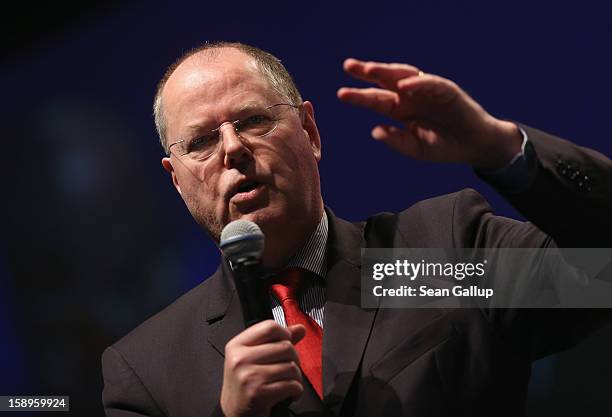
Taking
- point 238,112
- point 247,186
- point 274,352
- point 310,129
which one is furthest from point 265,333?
point 310,129

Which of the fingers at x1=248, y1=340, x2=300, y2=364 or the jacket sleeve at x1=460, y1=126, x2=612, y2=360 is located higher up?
the jacket sleeve at x1=460, y1=126, x2=612, y2=360

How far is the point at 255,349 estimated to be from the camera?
1.34 meters

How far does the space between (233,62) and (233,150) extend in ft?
1.10

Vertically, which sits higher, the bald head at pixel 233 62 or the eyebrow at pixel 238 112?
the bald head at pixel 233 62

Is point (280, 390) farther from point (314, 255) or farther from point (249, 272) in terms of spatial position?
point (314, 255)

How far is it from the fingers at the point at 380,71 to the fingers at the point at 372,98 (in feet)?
0.06

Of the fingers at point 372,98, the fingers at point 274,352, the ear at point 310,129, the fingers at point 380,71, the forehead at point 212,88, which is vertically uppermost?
the forehead at point 212,88

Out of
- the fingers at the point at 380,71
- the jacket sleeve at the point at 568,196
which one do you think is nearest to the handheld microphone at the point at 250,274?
the fingers at the point at 380,71

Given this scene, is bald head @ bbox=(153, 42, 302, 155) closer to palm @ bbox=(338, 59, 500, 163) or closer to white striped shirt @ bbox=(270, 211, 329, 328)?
white striped shirt @ bbox=(270, 211, 329, 328)

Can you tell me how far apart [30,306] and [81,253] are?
29cm

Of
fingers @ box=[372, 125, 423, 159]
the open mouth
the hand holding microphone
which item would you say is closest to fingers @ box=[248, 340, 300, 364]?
the hand holding microphone

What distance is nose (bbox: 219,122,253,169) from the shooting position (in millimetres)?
1761

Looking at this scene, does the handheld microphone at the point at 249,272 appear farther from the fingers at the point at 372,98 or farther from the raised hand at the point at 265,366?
the fingers at the point at 372,98

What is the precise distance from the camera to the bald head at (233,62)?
78.4 inches
